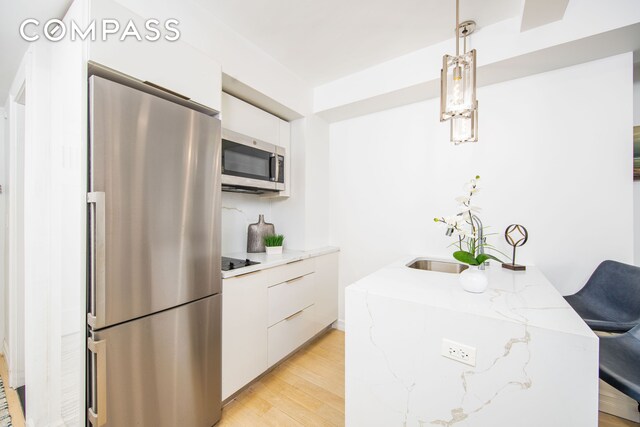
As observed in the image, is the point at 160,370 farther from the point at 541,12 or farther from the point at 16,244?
the point at 541,12

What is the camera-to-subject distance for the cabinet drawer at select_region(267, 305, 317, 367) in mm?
1980

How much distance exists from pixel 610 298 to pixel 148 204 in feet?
8.64

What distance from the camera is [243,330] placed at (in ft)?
5.67

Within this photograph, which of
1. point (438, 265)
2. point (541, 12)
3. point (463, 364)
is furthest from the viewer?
point (438, 265)

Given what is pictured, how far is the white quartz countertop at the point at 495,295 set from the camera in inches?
37.1

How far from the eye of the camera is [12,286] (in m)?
2.03

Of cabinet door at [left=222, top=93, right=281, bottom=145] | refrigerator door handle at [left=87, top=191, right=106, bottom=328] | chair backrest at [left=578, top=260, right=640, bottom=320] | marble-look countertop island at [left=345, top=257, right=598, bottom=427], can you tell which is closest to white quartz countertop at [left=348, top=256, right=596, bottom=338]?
marble-look countertop island at [left=345, top=257, right=598, bottom=427]

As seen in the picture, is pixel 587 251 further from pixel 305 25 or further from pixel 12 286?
pixel 12 286

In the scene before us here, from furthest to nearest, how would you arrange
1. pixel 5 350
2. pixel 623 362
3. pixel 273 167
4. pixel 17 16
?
pixel 273 167 → pixel 5 350 → pixel 17 16 → pixel 623 362

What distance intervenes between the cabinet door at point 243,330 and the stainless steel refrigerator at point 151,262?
3.6 inches

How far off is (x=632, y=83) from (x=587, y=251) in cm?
111

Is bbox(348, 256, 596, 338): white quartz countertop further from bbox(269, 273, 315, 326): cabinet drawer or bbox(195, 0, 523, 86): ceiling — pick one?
bbox(195, 0, 523, 86): ceiling

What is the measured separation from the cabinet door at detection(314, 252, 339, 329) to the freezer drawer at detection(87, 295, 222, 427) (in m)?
1.15

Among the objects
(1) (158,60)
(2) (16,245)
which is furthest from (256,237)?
(2) (16,245)
